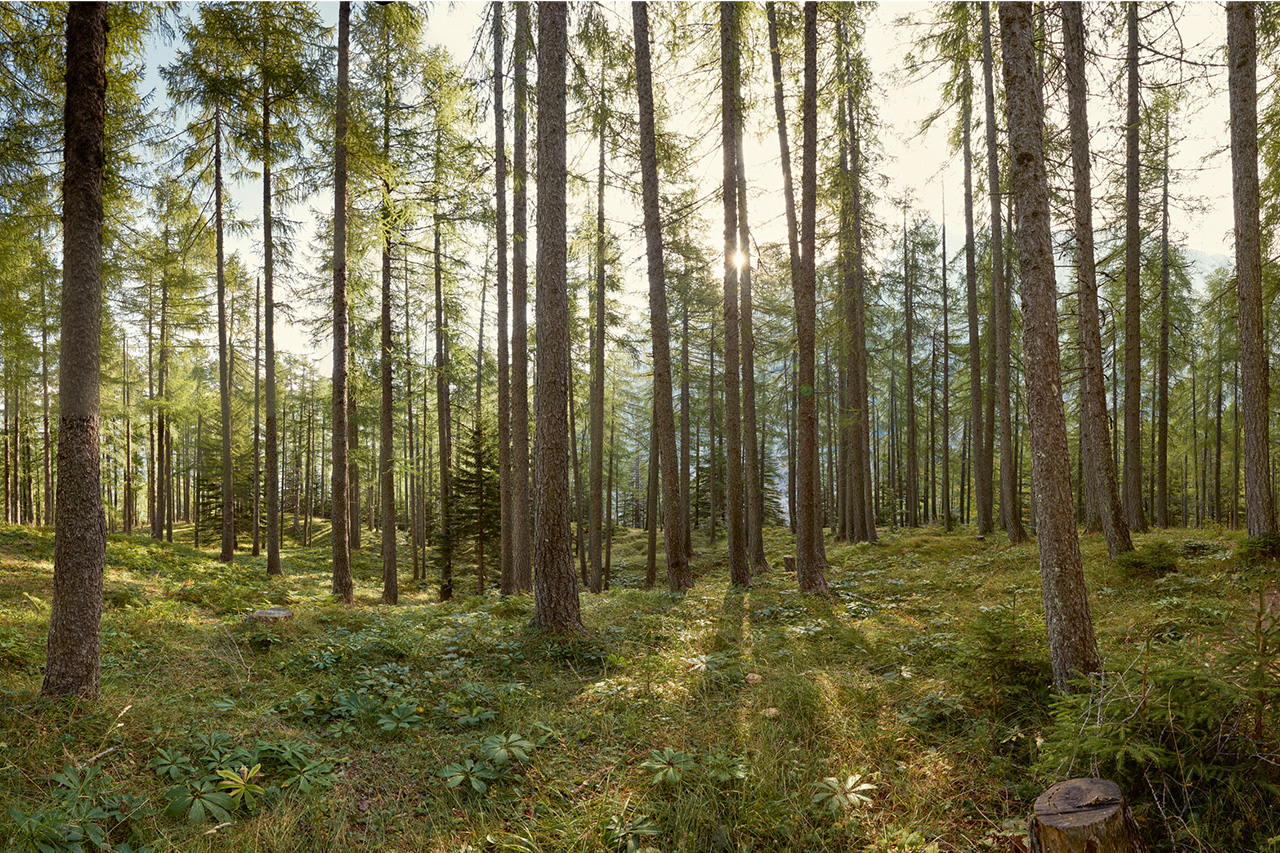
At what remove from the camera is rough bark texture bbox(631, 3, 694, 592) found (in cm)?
1006

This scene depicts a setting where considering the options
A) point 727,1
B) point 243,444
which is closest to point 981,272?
point 727,1

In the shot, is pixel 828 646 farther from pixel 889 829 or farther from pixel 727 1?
pixel 727 1

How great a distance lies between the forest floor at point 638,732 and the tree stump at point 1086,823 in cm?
26

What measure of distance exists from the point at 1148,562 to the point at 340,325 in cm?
1428

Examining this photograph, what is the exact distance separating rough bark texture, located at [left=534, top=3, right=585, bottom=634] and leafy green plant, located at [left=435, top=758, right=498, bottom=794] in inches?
118

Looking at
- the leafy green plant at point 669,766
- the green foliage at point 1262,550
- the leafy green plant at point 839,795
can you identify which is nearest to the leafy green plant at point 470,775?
the leafy green plant at point 669,766

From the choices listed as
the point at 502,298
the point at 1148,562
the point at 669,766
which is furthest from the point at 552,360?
the point at 1148,562

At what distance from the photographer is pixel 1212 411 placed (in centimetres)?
2872

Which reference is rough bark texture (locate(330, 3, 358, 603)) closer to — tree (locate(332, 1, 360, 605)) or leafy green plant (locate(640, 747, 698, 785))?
tree (locate(332, 1, 360, 605))

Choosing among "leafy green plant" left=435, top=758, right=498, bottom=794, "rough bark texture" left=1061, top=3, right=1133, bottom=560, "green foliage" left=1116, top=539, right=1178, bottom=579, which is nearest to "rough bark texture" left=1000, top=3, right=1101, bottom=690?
"leafy green plant" left=435, top=758, right=498, bottom=794

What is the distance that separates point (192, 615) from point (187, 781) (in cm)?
563

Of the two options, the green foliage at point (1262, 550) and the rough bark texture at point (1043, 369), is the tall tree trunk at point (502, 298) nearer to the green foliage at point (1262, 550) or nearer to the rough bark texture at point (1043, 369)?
the rough bark texture at point (1043, 369)

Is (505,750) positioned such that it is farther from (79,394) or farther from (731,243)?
(731,243)

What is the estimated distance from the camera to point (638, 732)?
14.5 feet
